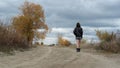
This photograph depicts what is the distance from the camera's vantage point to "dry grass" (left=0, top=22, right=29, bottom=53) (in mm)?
23169

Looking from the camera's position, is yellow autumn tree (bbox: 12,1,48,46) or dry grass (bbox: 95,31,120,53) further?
yellow autumn tree (bbox: 12,1,48,46)

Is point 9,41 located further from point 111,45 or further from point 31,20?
point 31,20

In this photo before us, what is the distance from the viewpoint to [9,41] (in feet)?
80.6

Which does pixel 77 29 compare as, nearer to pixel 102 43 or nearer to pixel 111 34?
pixel 102 43

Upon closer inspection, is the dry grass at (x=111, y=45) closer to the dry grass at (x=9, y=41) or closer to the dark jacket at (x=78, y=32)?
the dark jacket at (x=78, y=32)

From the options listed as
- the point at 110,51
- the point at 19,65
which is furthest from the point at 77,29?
the point at 19,65

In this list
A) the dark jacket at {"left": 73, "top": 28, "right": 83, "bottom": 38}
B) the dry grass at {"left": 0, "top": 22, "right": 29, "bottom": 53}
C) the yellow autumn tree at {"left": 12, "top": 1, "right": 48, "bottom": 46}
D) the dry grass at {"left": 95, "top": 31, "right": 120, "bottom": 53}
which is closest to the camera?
the dry grass at {"left": 0, "top": 22, "right": 29, "bottom": 53}

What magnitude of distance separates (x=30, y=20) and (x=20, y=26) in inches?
135

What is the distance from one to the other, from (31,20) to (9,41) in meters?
47.3

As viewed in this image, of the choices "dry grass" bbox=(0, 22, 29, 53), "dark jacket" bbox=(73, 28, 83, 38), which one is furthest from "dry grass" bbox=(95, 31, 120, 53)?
"dry grass" bbox=(0, 22, 29, 53)

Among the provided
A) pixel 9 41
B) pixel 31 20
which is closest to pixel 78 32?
pixel 9 41

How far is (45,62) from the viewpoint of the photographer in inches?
726

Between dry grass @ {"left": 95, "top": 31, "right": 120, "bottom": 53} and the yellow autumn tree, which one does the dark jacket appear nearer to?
dry grass @ {"left": 95, "top": 31, "right": 120, "bottom": 53}

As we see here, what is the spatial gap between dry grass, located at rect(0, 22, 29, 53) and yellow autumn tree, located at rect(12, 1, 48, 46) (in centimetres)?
4254
